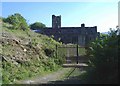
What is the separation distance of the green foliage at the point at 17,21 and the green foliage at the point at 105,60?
347 inches

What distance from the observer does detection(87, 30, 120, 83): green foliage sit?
8.76 meters

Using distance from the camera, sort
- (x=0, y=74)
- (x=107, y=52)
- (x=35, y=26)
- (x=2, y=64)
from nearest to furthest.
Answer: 1. (x=107, y=52)
2. (x=0, y=74)
3. (x=2, y=64)
4. (x=35, y=26)

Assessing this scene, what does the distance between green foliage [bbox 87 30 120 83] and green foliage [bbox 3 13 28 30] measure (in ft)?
28.9

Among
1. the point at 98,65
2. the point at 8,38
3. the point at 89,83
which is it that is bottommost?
the point at 89,83

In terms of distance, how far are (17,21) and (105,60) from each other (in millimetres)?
11248

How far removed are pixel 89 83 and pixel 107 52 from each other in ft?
3.74

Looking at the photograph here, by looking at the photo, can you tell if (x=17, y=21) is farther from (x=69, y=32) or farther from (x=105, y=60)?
(x=69, y=32)

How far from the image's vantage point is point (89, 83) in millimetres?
9266

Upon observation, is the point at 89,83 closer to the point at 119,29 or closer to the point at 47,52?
the point at 119,29

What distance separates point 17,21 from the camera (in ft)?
63.5

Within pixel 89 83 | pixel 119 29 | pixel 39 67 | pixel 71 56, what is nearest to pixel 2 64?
pixel 39 67

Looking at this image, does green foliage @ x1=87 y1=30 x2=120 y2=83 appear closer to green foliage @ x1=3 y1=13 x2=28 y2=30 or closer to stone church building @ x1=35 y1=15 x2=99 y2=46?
green foliage @ x1=3 y1=13 x2=28 y2=30

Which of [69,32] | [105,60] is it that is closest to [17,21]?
[105,60]

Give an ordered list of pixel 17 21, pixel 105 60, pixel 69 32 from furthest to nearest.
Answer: pixel 69 32 < pixel 17 21 < pixel 105 60
